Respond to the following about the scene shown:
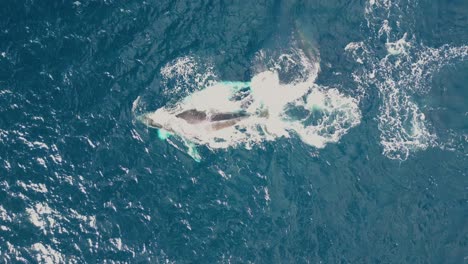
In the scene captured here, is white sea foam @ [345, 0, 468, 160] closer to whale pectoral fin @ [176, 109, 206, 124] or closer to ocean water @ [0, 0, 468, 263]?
ocean water @ [0, 0, 468, 263]

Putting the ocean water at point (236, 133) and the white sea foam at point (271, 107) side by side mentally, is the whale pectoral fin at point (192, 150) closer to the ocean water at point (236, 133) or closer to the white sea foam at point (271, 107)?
the ocean water at point (236, 133)

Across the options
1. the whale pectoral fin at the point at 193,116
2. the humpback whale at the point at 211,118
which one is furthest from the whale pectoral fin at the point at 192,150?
A: the humpback whale at the point at 211,118

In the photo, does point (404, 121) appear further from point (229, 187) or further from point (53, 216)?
point (53, 216)

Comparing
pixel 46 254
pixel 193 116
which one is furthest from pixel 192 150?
pixel 46 254

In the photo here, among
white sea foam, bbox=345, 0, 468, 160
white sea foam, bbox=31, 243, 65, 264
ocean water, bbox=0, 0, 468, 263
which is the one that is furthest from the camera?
white sea foam, bbox=345, 0, 468, 160

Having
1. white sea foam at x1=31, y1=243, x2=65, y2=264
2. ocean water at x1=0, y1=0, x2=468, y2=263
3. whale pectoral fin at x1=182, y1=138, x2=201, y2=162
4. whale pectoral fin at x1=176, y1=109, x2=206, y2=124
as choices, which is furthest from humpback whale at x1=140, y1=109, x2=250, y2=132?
white sea foam at x1=31, y1=243, x2=65, y2=264

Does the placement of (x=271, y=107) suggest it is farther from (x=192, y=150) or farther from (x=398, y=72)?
(x=398, y=72)

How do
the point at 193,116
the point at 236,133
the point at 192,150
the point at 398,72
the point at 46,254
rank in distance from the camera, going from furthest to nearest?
the point at 398,72
the point at 193,116
the point at 236,133
the point at 192,150
the point at 46,254
